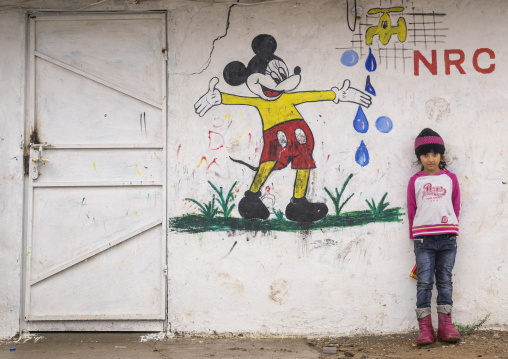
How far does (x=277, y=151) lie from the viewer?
439 centimetres

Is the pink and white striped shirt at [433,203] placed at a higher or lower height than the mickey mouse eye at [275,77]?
lower

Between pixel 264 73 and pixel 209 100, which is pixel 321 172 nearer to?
pixel 264 73

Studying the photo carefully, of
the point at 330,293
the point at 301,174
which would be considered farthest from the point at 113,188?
the point at 330,293

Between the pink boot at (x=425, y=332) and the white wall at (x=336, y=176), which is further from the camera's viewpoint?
the white wall at (x=336, y=176)

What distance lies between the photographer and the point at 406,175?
4.37m

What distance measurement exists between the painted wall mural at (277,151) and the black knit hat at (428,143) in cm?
31

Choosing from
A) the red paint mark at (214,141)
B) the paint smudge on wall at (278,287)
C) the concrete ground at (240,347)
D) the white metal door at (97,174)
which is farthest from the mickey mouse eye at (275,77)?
the concrete ground at (240,347)

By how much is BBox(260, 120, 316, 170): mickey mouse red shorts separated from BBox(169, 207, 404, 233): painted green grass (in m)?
0.48

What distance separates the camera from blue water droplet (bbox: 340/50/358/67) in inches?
174

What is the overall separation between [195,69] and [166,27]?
1.44 ft

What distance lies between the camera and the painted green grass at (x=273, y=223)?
4.36 metres

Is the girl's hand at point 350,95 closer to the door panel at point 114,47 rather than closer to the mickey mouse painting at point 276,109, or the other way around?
the mickey mouse painting at point 276,109

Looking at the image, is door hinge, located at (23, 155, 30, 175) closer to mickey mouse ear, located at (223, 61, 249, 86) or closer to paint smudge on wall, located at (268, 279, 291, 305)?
mickey mouse ear, located at (223, 61, 249, 86)

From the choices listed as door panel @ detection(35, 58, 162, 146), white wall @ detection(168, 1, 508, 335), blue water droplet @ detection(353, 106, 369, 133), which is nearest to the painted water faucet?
white wall @ detection(168, 1, 508, 335)
